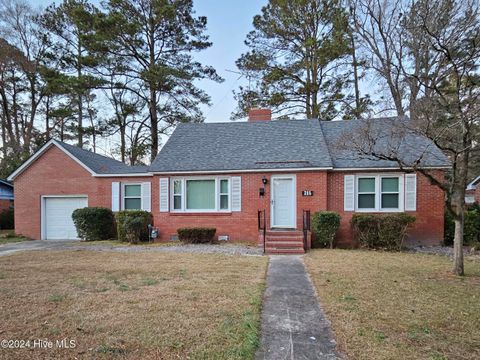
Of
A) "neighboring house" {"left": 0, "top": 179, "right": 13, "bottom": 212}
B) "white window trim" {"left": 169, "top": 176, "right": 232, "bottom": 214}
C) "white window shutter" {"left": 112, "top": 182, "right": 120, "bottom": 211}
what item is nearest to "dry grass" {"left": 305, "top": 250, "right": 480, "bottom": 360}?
"white window trim" {"left": 169, "top": 176, "right": 232, "bottom": 214}

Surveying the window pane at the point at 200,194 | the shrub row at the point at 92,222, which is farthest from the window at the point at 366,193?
the shrub row at the point at 92,222

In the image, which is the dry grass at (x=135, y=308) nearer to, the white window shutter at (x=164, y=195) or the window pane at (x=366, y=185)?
the white window shutter at (x=164, y=195)

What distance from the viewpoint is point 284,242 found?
10203 mm

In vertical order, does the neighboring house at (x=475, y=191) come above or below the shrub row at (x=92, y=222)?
above

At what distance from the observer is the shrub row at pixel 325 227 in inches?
408

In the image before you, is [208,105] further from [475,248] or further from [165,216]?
[475,248]

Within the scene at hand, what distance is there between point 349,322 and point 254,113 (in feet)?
42.6

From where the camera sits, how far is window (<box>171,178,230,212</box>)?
12.4 m

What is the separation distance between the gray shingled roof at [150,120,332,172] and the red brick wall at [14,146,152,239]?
400 centimetres

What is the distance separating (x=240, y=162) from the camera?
12336 mm

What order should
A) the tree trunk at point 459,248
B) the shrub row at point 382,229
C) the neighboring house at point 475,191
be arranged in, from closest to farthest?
the tree trunk at point 459,248
the shrub row at point 382,229
the neighboring house at point 475,191

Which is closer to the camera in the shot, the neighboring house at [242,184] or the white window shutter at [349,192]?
the neighboring house at [242,184]

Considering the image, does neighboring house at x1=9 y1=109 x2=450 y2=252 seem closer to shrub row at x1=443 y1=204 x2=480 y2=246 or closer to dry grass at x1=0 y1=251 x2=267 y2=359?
shrub row at x1=443 y1=204 x2=480 y2=246

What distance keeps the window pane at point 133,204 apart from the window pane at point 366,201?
9.74 m
